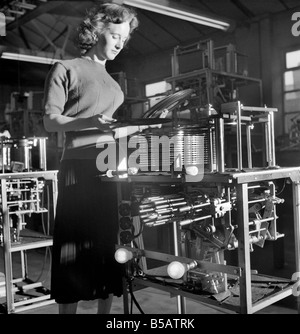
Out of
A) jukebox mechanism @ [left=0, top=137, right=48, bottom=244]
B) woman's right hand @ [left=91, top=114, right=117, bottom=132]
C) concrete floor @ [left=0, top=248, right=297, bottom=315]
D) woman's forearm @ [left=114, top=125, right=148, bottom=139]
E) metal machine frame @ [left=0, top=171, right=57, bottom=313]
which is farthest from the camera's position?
jukebox mechanism @ [left=0, top=137, right=48, bottom=244]

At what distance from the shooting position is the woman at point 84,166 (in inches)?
56.9

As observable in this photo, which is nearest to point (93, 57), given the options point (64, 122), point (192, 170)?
point (64, 122)

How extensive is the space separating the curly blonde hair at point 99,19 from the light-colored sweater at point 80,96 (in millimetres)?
85

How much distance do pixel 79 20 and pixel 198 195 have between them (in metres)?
4.11

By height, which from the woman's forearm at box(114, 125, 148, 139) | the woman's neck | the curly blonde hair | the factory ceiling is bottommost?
the woman's forearm at box(114, 125, 148, 139)

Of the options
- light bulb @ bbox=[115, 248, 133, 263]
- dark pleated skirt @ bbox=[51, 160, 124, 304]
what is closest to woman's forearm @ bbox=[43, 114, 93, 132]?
dark pleated skirt @ bbox=[51, 160, 124, 304]

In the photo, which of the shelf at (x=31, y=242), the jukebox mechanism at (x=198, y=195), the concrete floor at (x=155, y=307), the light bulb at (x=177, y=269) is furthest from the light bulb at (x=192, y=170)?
the shelf at (x=31, y=242)

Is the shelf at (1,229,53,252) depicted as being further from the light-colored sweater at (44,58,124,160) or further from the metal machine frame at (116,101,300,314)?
the light-colored sweater at (44,58,124,160)

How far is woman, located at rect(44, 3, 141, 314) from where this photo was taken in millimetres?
1444

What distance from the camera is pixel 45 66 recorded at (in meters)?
8.97

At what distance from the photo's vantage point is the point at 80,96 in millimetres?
1460

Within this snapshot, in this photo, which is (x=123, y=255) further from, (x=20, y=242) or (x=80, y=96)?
(x=20, y=242)

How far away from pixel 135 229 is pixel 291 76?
508 cm

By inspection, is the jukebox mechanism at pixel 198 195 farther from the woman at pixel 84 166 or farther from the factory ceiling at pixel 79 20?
the factory ceiling at pixel 79 20
